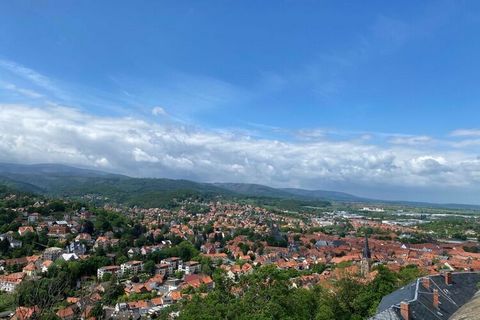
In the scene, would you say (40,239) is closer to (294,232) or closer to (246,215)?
(294,232)

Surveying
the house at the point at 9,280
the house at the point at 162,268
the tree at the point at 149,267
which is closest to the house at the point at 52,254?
the house at the point at 9,280

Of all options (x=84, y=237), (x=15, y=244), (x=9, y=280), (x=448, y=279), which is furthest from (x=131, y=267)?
(x=448, y=279)

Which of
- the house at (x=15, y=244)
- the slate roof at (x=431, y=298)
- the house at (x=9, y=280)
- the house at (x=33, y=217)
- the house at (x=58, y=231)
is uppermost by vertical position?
the slate roof at (x=431, y=298)

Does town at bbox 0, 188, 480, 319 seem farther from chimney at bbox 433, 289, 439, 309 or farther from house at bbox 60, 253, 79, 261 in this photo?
chimney at bbox 433, 289, 439, 309

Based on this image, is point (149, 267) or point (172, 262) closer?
point (149, 267)

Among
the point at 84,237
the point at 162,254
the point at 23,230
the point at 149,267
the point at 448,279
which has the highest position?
the point at 448,279

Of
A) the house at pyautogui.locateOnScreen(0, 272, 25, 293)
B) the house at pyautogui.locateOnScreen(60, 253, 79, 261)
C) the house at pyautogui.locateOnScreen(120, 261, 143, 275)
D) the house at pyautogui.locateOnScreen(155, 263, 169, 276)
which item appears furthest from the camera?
the house at pyautogui.locateOnScreen(155, 263, 169, 276)

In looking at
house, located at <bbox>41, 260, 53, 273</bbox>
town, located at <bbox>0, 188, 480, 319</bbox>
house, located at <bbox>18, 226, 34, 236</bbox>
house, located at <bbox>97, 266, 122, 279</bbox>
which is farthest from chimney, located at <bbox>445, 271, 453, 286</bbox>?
house, located at <bbox>18, 226, 34, 236</bbox>

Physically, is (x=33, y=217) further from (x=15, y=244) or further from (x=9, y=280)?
(x=9, y=280)

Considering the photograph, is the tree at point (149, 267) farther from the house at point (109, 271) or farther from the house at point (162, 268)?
the house at point (109, 271)
